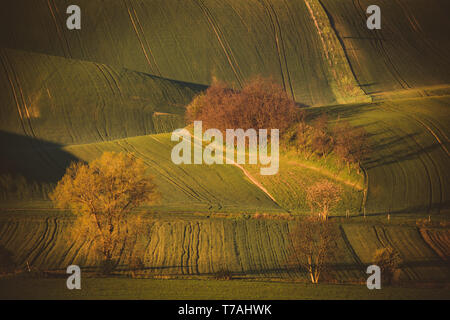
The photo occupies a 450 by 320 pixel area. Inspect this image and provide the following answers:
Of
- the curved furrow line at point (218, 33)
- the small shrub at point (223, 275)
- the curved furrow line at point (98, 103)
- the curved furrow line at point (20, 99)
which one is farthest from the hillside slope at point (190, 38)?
the small shrub at point (223, 275)

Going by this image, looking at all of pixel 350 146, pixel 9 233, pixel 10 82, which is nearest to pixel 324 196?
pixel 350 146

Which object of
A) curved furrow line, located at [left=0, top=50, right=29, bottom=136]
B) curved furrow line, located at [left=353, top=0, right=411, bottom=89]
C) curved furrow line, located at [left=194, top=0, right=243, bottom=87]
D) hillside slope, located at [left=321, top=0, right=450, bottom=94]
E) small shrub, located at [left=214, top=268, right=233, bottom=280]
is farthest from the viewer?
curved furrow line, located at [left=194, top=0, right=243, bottom=87]

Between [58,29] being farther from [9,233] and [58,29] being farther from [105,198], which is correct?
[105,198]

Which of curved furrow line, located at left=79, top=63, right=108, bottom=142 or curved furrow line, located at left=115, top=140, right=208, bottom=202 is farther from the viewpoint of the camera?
curved furrow line, located at left=79, top=63, right=108, bottom=142

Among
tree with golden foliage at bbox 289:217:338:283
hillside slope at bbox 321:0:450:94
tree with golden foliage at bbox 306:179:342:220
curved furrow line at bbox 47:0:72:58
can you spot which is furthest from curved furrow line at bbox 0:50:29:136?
hillside slope at bbox 321:0:450:94

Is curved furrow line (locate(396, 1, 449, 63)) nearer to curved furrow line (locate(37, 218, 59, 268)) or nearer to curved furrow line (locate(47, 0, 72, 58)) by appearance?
curved furrow line (locate(47, 0, 72, 58))

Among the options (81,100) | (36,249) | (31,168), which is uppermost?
(81,100)
